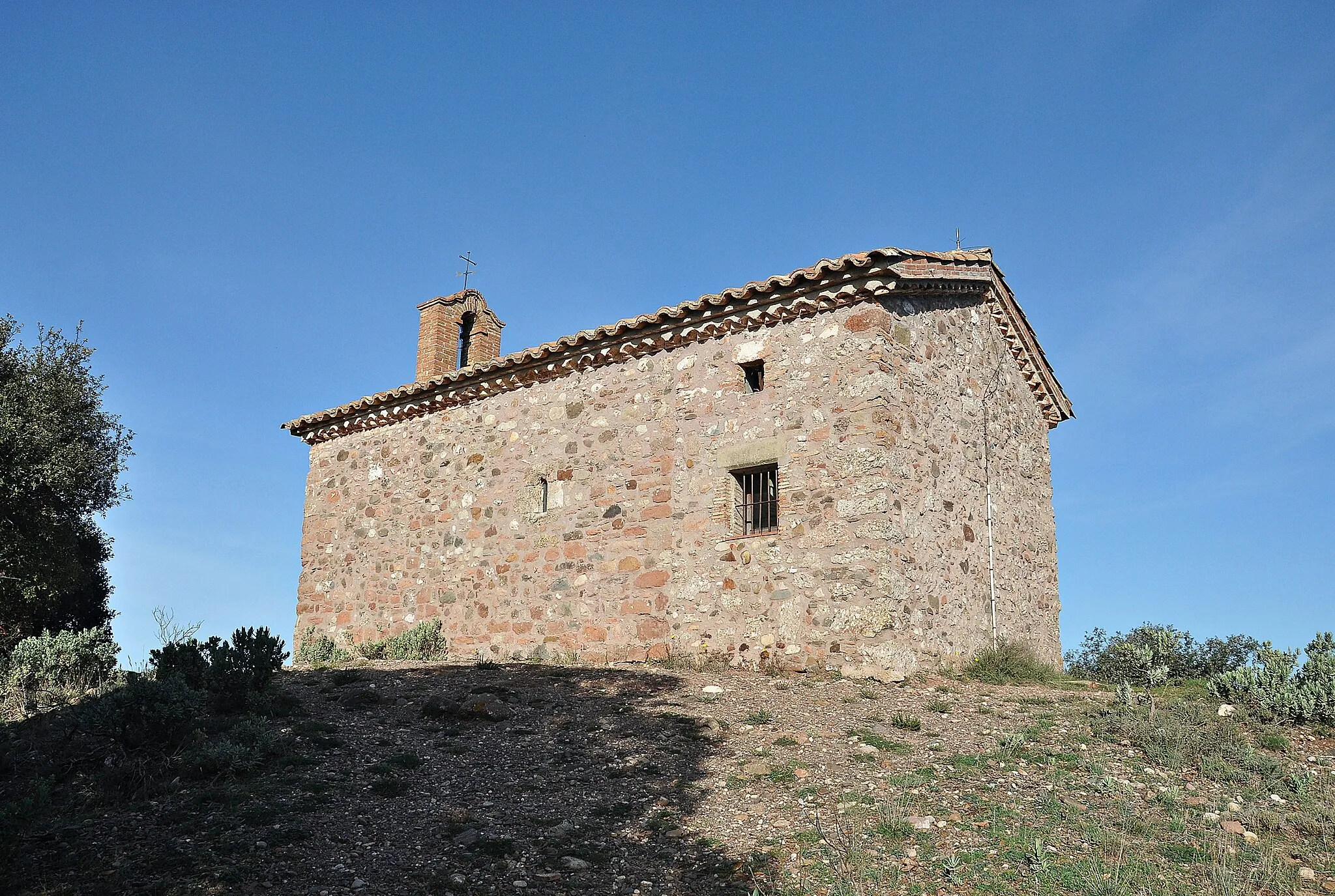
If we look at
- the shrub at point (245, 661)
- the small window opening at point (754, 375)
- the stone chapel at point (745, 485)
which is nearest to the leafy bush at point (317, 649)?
the stone chapel at point (745, 485)

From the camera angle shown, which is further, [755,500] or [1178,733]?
[755,500]

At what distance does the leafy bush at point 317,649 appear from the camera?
52.6ft

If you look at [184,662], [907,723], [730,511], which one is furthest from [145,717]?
[730,511]

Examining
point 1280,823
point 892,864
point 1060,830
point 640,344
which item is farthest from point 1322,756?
point 640,344

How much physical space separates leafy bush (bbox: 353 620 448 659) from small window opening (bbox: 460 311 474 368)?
587cm

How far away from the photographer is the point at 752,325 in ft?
42.1

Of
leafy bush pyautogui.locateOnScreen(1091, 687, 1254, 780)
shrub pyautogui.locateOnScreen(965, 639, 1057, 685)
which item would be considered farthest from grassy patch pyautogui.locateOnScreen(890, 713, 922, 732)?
shrub pyautogui.locateOnScreen(965, 639, 1057, 685)

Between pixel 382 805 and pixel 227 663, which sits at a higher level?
pixel 227 663

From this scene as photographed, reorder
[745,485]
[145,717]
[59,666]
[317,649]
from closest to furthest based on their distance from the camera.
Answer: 1. [145,717]
2. [59,666]
3. [745,485]
4. [317,649]

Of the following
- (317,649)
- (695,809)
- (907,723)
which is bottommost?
(695,809)

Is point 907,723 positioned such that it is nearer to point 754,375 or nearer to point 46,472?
point 754,375

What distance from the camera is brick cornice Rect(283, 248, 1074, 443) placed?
1196 centimetres

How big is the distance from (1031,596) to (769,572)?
5.27 metres

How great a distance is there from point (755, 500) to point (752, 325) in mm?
2442
